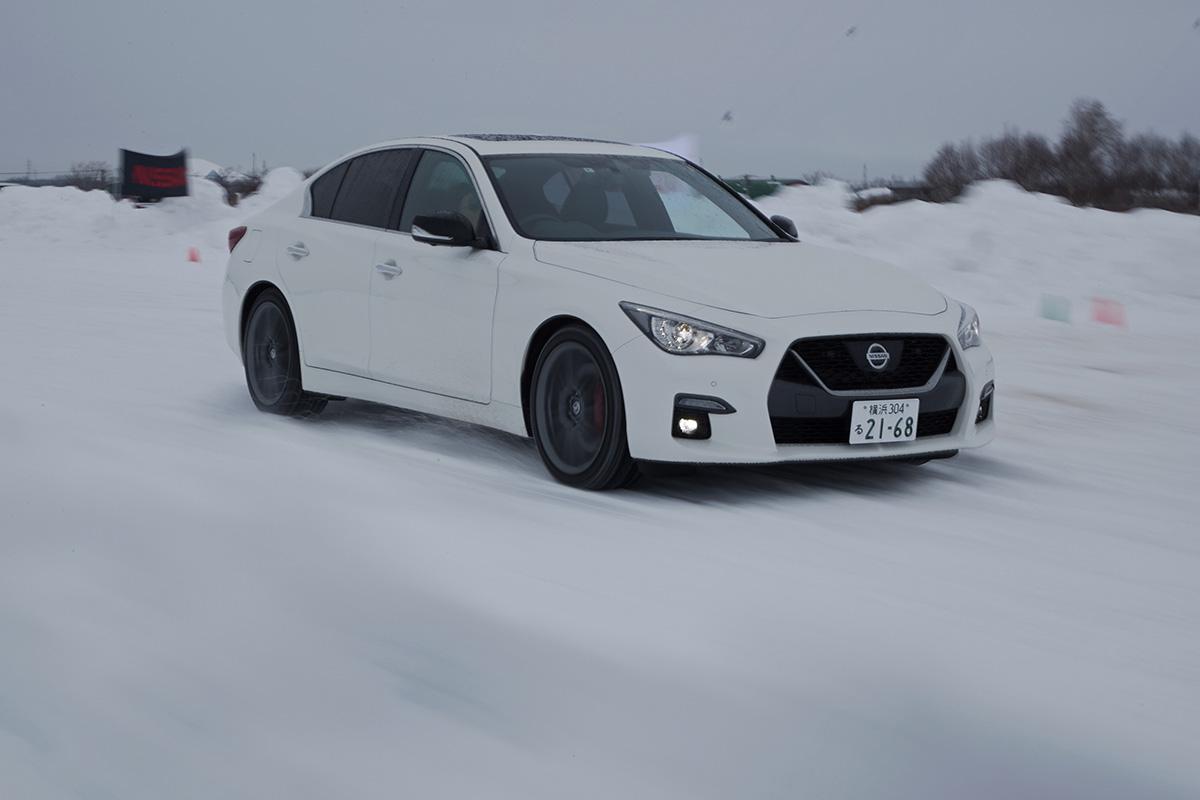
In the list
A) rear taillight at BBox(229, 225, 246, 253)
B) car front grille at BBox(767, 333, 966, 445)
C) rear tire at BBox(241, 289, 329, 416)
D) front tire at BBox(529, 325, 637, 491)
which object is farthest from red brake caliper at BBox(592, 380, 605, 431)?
rear taillight at BBox(229, 225, 246, 253)

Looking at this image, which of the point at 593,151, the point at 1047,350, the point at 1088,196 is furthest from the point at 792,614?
the point at 1088,196

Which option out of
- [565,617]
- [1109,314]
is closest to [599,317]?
[565,617]

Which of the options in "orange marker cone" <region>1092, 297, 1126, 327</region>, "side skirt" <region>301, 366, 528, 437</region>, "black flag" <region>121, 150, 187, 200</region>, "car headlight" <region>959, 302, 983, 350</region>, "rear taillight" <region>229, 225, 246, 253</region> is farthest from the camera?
"black flag" <region>121, 150, 187, 200</region>

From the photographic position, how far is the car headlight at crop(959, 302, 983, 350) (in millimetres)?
6516

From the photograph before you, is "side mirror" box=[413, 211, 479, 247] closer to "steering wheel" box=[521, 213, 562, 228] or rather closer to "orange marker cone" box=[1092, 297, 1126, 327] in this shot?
"steering wheel" box=[521, 213, 562, 228]

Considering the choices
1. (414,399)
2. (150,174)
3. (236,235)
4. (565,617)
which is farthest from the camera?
(150,174)

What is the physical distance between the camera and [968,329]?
661 centimetres

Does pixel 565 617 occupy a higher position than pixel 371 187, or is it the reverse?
pixel 371 187

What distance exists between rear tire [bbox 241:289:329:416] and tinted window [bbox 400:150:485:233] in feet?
3.56

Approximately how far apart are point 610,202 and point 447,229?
868 mm

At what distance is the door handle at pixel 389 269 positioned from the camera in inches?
287

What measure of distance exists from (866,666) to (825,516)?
194cm

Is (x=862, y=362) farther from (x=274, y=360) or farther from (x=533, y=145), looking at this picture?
(x=274, y=360)

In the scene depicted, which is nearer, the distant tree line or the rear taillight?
the rear taillight
